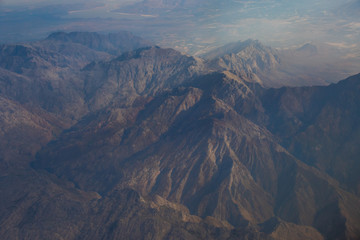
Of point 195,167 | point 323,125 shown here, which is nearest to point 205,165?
point 195,167

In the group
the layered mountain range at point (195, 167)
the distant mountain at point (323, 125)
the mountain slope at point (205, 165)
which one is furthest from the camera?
the distant mountain at point (323, 125)

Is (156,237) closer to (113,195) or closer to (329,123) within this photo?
(113,195)

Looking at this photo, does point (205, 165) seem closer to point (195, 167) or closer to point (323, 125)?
point (195, 167)

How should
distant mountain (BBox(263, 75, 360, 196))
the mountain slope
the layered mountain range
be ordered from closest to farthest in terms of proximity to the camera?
the layered mountain range
the mountain slope
distant mountain (BBox(263, 75, 360, 196))

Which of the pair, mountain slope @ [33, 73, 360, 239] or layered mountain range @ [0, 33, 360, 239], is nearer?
layered mountain range @ [0, 33, 360, 239]

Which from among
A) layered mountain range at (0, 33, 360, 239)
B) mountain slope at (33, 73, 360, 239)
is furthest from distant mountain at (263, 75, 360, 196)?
mountain slope at (33, 73, 360, 239)

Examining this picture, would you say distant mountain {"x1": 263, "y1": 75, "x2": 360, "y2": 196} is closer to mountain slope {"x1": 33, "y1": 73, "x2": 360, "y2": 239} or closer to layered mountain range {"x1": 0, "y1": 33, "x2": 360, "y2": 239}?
layered mountain range {"x1": 0, "y1": 33, "x2": 360, "y2": 239}

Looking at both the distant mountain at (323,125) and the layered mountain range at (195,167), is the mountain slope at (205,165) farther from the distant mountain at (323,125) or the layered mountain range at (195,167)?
the distant mountain at (323,125)

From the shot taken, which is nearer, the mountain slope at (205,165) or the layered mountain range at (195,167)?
the layered mountain range at (195,167)

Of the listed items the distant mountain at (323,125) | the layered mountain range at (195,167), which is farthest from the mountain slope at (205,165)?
the distant mountain at (323,125)
